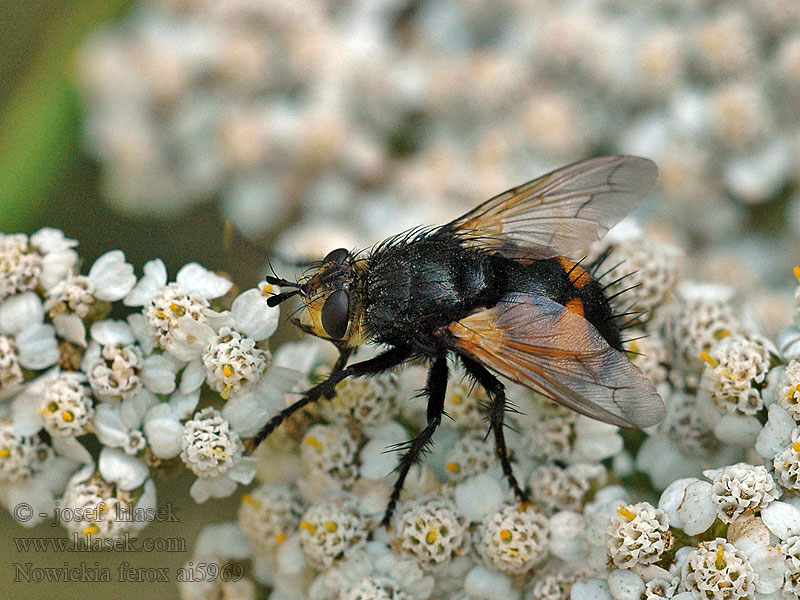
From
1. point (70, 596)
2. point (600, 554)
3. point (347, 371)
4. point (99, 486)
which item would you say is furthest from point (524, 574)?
point (70, 596)

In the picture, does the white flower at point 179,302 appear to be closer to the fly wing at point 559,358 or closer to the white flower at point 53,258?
the white flower at point 53,258

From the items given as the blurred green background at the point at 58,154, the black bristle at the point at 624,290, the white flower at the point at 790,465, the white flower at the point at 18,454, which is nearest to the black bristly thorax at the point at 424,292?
the black bristle at the point at 624,290

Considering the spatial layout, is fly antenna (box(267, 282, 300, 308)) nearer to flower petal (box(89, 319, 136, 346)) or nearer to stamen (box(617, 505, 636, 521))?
flower petal (box(89, 319, 136, 346))

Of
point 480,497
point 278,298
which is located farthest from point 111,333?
point 480,497

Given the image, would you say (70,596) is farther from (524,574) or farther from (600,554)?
(600,554)

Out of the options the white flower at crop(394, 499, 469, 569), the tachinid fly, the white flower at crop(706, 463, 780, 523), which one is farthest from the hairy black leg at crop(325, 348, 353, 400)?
the white flower at crop(706, 463, 780, 523)

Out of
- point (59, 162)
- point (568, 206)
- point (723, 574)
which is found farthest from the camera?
point (59, 162)

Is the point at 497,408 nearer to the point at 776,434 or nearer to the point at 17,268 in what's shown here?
the point at 776,434
